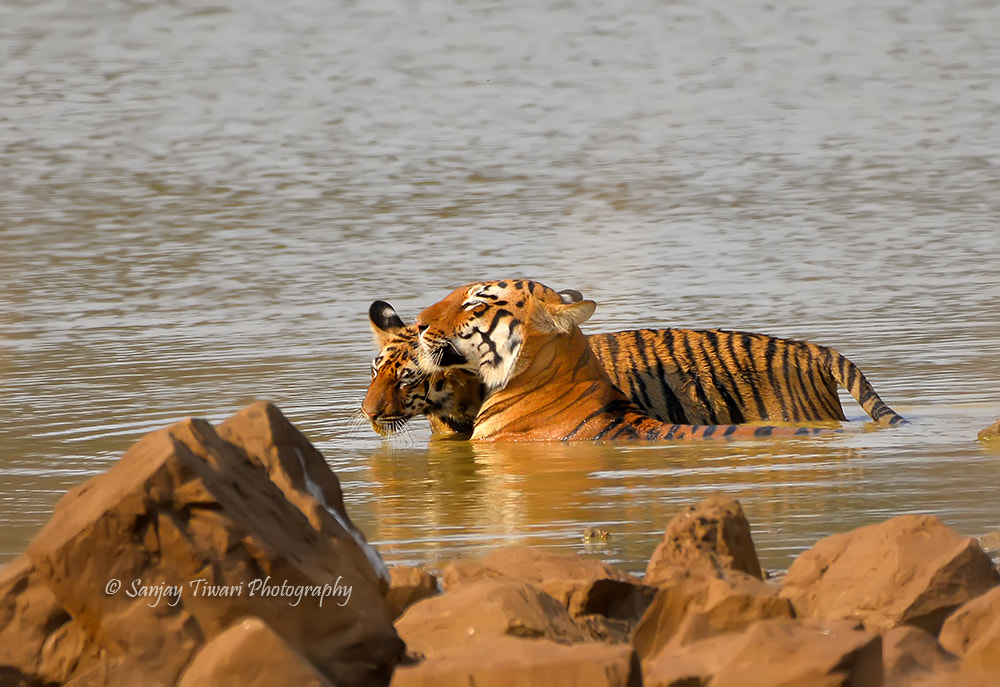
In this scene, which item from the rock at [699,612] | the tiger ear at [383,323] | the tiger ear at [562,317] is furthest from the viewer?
the tiger ear at [383,323]

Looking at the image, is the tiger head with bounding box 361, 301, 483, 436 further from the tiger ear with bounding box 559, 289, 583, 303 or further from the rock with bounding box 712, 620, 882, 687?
the rock with bounding box 712, 620, 882, 687

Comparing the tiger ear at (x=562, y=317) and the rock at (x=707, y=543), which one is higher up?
the rock at (x=707, y=543)

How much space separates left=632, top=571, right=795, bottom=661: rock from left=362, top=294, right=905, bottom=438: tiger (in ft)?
13.3

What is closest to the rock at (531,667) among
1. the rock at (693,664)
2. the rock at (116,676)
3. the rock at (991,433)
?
the rock at (693,664)

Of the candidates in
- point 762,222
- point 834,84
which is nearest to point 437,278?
point 762,222

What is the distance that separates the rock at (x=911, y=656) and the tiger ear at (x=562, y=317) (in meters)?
4.14

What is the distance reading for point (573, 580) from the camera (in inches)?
153

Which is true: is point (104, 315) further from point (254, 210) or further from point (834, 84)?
point (834, 84)

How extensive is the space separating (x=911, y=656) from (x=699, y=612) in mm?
443

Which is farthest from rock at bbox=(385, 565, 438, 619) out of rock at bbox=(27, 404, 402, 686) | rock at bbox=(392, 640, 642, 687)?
rock at bbox=(392, 640, 642, 687)

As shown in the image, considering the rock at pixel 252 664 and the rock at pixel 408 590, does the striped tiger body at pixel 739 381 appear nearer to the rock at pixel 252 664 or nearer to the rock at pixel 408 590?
the rock at pixel 408 590

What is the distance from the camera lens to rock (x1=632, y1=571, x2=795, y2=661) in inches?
141

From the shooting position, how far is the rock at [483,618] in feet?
11.4

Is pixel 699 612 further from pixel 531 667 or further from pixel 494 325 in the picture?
pixel 494 325
